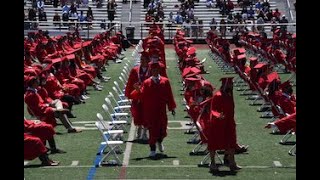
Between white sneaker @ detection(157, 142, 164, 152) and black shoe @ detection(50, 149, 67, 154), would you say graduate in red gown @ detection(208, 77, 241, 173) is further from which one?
black shoe @ detection(50, 149, 67, 154)

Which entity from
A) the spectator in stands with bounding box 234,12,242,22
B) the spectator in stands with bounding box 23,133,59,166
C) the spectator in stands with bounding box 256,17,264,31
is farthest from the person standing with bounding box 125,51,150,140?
the spectator in stands with bounding box 234,12,242,22

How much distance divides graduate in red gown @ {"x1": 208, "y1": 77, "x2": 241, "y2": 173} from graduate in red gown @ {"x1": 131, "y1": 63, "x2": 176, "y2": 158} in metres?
2.24

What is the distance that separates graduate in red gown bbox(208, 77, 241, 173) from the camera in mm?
15398

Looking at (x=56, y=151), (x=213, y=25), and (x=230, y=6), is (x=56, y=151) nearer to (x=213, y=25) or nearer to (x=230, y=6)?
(x=213, y=25)

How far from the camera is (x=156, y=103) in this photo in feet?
58.0

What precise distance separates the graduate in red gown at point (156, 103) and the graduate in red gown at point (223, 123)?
224 centimetres

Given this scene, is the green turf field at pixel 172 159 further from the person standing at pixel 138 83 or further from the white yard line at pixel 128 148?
the person standing at pixel 138 83

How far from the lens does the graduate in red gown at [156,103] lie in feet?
57.7

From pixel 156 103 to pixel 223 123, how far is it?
2.53m

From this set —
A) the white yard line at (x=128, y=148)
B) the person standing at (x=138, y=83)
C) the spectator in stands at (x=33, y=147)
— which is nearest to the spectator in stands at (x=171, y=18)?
the white yard line at (x=128, y=148)

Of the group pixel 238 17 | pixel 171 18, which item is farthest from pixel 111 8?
pixel 238 17
